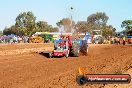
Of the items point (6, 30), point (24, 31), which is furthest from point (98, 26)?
point (24, 31)

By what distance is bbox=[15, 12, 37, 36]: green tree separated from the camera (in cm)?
10262

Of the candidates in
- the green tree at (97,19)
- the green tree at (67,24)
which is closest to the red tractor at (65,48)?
the green tree at (67,24)

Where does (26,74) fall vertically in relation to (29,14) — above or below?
below

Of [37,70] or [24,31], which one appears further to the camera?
[24,31]

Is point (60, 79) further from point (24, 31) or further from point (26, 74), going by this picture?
point (24, 31)

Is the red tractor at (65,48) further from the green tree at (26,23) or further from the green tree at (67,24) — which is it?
the green tree at (26,23)

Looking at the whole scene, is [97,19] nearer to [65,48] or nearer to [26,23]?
[26,23]

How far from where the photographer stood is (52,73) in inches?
603

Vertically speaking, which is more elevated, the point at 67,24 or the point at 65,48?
the point at 67,24

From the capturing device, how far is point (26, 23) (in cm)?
10712

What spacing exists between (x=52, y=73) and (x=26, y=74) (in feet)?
3.58

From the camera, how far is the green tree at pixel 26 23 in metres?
103

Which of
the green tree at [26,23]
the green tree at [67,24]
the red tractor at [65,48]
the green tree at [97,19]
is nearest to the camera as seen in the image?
the red tractor at [65,48]

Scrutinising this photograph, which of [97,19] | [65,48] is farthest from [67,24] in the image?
[97,19]
